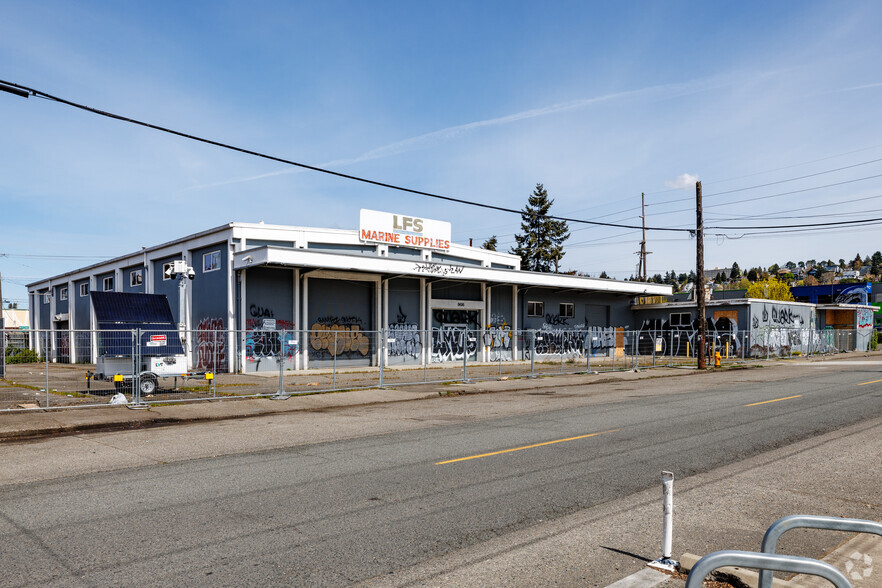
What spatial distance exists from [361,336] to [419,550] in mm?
24354

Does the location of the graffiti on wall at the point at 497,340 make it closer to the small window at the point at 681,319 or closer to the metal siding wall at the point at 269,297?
the metal siding wall at the point at 269,297

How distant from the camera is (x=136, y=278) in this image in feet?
116

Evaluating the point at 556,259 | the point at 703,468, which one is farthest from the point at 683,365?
the point at 556,259

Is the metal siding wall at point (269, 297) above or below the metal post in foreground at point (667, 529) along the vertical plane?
above

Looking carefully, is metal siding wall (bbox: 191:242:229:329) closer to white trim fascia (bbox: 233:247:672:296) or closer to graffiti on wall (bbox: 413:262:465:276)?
white trim fascia (bbox: 233:247:672:296)

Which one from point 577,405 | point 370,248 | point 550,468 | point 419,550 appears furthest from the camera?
point 370,248

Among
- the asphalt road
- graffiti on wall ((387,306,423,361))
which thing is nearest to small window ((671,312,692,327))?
graffiti on wall ((387,306,423,361))

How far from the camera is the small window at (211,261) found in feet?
92.6

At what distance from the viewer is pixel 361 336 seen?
96.6 ft

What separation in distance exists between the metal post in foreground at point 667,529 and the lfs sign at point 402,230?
26.6 m

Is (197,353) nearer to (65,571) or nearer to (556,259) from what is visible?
(65,571)

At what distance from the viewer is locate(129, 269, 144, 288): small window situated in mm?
34781

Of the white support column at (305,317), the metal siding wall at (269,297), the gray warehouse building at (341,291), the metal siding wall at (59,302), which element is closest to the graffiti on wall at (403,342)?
the gray warehouse building at (341,291)

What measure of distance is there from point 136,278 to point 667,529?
3583cm
